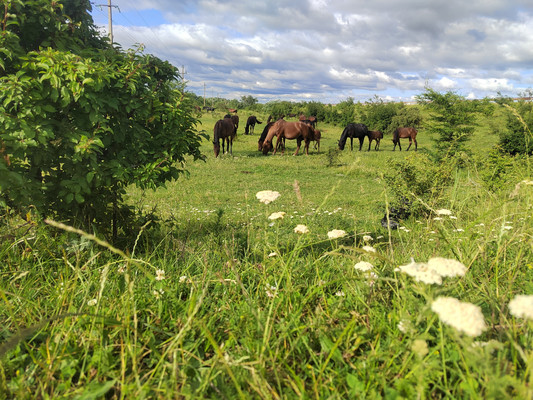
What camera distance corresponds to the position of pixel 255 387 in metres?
1.30

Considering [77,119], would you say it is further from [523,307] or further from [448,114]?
[448,114]

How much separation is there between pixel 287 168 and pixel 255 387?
15.1 metres

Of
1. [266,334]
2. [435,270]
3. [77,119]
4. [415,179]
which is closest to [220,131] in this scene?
[415,179]

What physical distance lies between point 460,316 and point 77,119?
335 cm

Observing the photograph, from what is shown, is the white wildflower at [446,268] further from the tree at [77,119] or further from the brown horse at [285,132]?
the brown horse at [285,132]

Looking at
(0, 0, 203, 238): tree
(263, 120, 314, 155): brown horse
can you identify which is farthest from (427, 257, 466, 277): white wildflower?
(263, 120, 314, 155): brown horse

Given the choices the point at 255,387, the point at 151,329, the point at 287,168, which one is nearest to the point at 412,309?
the point at 255,387

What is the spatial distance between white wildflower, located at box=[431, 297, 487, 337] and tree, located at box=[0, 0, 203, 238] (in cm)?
268

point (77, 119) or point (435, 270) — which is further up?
point (77, 119)

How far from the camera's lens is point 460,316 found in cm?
106

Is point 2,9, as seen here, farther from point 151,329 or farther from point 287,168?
point 287,168

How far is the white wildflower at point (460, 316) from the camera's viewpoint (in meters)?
1.01

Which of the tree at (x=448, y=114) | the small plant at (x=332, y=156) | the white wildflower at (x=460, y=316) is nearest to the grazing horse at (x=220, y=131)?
the small plant at (x=332, y=156)

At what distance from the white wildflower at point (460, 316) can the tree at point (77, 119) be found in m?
2.68
